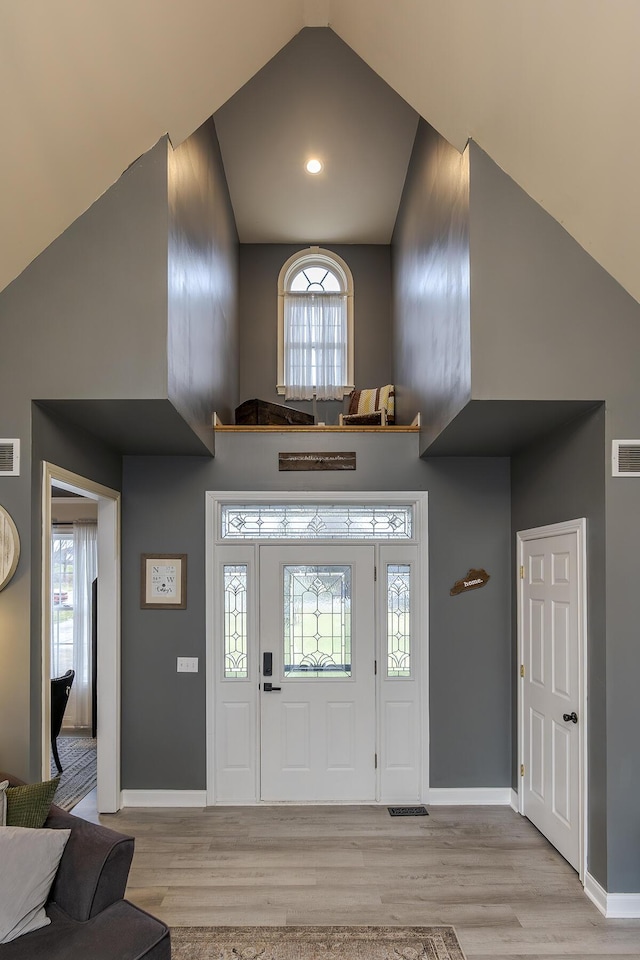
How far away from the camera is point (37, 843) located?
8.39 ft

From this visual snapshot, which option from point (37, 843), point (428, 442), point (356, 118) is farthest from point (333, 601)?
point (356, 118)

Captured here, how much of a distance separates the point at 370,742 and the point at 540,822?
1172mm

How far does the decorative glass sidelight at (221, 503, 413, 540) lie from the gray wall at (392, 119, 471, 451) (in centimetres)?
61

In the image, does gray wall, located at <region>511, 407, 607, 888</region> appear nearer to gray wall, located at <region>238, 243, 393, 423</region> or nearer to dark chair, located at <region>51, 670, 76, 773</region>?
gray wall, located at <region>238, 243, 393, 423</region>

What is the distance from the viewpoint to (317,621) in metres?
4.93

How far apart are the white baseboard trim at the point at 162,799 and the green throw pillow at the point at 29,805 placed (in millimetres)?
2075

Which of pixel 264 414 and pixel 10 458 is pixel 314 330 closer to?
pixel 264 414

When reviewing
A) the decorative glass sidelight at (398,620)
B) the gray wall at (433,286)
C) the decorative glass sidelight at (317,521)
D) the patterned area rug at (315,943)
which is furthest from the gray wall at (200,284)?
the patterned area rug at (315,943)

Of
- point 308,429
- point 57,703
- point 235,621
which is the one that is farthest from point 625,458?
point 57,703

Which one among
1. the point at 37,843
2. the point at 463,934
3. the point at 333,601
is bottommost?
the point at 463,934

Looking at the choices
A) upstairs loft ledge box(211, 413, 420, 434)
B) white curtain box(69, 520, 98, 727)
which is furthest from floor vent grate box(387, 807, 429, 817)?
white curtain box(69, 520, 98, 727)

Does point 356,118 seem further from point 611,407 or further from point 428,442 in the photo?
point 611,407

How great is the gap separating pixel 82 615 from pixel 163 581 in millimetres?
2613

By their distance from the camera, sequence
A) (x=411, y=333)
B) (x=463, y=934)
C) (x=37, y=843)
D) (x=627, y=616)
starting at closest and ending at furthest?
(x=37, y=843)
(x=463, y=934)
(x=627, y=616)
(x=411, y=333)
